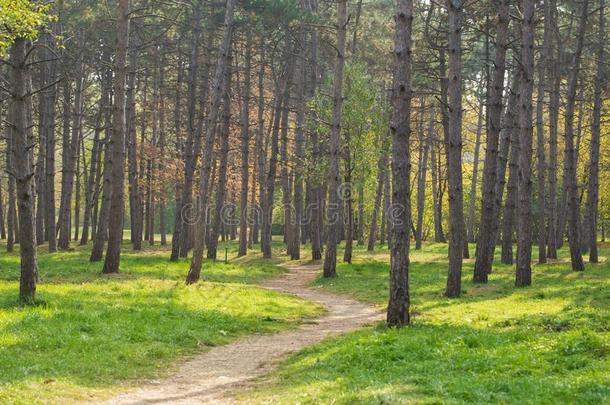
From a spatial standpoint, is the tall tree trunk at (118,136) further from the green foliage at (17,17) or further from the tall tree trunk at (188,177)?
the green foliage at (17,17)

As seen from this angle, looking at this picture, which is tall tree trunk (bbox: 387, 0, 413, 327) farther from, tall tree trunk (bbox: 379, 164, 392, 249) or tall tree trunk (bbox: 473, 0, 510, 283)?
tall tree trunk (bbox: 379, 164, 392, 249)

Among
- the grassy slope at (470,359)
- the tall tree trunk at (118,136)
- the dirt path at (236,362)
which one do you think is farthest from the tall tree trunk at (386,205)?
the grassy slope at (470,359)

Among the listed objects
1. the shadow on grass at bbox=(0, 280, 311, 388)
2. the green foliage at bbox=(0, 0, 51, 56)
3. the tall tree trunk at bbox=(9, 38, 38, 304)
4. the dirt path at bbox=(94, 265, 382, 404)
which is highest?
the green foliage at bbox=(0, 0, 51, 56)

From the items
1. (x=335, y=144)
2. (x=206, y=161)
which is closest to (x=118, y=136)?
(x=206, y=161)

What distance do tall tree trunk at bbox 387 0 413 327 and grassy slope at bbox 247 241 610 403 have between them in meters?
0.68

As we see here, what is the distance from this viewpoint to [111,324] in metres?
13.1

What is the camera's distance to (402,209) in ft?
43.3

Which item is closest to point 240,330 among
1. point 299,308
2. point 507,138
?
point 299,308

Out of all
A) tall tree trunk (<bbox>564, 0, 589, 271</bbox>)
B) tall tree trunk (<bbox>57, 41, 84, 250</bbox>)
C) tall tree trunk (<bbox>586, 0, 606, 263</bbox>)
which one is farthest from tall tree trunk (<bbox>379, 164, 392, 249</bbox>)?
tall tree trunk (<bbox>57, 41, 84, 250</bbox>)

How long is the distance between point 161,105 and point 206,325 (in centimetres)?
3016

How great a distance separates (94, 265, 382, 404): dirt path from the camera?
918 cm

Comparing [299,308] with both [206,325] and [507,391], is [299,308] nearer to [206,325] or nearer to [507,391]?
[206,325]

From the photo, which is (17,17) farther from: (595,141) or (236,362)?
(595,141)

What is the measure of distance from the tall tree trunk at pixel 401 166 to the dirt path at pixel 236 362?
1.73 m
